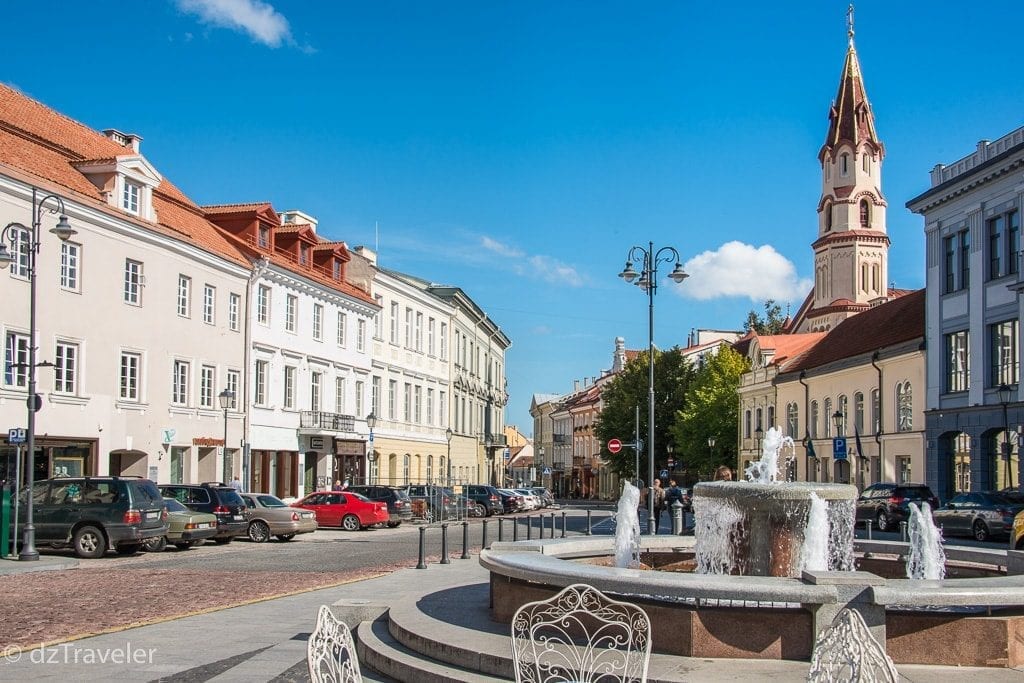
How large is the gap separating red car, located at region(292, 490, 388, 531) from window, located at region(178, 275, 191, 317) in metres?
7.42

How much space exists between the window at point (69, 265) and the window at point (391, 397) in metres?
24.6

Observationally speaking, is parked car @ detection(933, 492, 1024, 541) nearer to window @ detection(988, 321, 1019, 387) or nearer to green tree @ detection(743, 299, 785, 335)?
window @ detection(988, 321, 1019, 387)

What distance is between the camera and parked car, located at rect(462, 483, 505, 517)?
48.2 metres

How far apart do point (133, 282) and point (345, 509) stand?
990 cm

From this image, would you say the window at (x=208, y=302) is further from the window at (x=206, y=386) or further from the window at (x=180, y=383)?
the window at (x=180, y=383)

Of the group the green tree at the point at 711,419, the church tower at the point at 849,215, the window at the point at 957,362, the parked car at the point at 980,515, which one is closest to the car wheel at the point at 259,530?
the parked car at the point at 980,515

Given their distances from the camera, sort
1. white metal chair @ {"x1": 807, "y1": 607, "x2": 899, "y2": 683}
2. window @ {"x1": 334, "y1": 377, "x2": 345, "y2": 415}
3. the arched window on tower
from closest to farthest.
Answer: white metal chair @ {"x1": 807, "y1": 607, "x2": 899, "y2": 683}, window @ {"x1": 334, "y1": 377, "x2": 345, "y2": 415}, the arched window on tower

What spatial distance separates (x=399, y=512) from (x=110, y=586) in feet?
72.6

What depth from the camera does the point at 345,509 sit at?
36.5 m

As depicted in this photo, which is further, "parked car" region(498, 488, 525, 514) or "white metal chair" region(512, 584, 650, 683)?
"parked car" region(498, 488, 525, 514)

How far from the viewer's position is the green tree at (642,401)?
80169 mm

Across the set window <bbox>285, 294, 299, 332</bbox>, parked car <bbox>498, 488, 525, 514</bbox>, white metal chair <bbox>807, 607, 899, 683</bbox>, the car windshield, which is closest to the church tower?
parked car <bbox>498, 488, 525, 514</bbox>

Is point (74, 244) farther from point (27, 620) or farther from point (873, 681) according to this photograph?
point (873, 681)

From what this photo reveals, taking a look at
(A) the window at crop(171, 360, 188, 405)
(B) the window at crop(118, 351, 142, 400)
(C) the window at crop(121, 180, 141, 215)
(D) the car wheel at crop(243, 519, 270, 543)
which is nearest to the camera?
(D) the car wheel at crop(243, 519, 270, 543)
